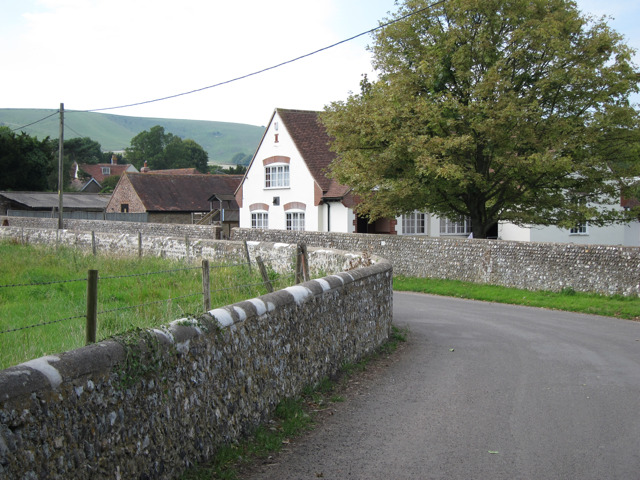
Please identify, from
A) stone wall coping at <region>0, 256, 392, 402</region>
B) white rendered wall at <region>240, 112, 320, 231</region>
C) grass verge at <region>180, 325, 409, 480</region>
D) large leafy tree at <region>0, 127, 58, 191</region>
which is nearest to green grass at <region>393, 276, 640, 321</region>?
grass verge at <region>180, 325, 409, 480</region>

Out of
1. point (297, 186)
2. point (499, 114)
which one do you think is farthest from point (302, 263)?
point (297, 186)

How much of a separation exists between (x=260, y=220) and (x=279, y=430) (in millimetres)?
33352

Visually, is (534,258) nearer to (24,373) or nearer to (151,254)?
(151,254)

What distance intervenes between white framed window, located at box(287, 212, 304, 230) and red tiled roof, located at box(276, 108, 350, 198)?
2378 millimetres

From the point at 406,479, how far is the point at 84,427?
2.78 m

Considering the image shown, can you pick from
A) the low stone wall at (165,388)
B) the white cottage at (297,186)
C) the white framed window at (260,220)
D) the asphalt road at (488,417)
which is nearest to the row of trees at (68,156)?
the white framed window at (260,220)

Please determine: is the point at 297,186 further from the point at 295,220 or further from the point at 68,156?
the point at 68,156

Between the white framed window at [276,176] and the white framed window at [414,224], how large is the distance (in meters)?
6.97

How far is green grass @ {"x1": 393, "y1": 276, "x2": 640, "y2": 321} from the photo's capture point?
658 inches

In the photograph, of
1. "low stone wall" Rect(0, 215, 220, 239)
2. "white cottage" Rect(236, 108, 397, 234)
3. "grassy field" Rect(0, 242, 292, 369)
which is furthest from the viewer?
"white cottage" Rect(236, 108, 397, 234)

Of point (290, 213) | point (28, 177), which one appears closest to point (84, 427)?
point (290, 213)

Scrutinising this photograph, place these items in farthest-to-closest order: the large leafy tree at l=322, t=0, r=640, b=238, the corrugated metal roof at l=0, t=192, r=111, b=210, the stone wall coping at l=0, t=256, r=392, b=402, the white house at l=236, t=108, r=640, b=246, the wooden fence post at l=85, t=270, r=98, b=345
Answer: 1. the corrugated metal roof at l=0, t=192, r=111, b=210
2. the white house at l=236, t=108, r=640, b=246
3. the large leafy tree at l=322, t=0, r=640, b=238
4. the wooden fence post at l=85, t=270, r=98, b=345
5. the stone wall coping at l=0, t=256, r=392, b=402

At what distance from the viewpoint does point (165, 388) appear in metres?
4.95

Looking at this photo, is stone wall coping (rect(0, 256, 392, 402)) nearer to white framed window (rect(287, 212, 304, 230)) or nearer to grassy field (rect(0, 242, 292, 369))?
grassy field (rect(0, 242, 292, 369))
